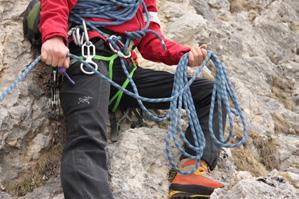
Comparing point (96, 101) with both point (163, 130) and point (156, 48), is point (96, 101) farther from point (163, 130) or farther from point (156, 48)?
point (156, 48)

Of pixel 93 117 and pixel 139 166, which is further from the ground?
pixel 93 117

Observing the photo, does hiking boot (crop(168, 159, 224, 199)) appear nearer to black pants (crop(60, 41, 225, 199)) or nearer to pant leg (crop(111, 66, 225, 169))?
black pants (crop(60, 41, 225, 199))

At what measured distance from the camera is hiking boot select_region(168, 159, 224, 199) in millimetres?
2854

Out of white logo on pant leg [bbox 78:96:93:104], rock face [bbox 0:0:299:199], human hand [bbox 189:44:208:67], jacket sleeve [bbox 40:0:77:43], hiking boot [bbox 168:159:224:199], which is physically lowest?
rock face [bbox 0:0:299:199]

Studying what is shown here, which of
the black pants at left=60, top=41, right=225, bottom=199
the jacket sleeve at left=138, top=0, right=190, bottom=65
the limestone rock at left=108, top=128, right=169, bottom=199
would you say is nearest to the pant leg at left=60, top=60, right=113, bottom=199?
the black pants at left=60, top=41, right=225, bottom=199

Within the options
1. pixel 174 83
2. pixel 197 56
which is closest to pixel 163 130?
pixel 174 83

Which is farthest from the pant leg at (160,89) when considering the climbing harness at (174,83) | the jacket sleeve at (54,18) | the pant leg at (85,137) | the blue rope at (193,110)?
the jacket sleeve at (54,18)

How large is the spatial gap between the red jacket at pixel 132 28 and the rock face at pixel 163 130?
22.7 inches

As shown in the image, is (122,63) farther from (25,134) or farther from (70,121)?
(25,134)

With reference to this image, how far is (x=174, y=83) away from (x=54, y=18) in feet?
3.21

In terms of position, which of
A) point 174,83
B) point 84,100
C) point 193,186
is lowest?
point 193,186

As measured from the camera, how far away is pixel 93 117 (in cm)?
285

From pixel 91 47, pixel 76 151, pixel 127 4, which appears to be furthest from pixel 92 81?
pixel 127 4

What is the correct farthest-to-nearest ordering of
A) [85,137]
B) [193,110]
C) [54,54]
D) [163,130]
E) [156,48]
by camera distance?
1. [156,48]
2. [163,130]
3. [193,110]
4. [54,54]
5. [85,137]
